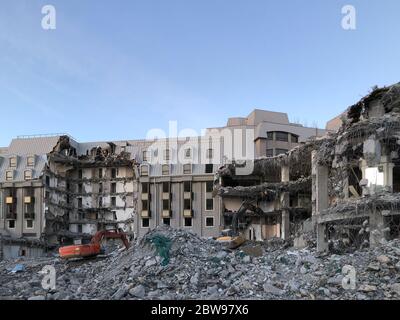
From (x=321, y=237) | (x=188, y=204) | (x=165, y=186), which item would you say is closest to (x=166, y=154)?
(x=165, y=186)

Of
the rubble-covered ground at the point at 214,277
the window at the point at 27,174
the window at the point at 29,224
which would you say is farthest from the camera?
the window at the point at 27,174

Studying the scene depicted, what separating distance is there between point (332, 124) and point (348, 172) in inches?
1724

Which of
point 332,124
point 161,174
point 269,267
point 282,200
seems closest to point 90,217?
point 161,174

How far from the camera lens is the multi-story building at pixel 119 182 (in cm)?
6181

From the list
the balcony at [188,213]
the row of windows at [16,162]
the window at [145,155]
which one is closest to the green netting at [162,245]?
the balcony at [188,213]

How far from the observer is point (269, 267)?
77.6 feet

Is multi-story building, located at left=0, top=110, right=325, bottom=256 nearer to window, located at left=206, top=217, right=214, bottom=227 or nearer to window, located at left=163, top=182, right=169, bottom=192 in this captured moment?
window, located at left=163, top=182, right=169, bottom=192

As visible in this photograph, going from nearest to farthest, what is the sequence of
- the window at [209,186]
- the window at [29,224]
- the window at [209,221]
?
the window at [209,221] → the window at [209,186] → the window at [29,224]

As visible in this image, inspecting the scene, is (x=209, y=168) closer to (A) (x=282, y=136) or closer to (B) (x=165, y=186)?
(B) (x=165, y=186)

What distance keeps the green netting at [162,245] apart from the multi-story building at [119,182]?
33705 mm

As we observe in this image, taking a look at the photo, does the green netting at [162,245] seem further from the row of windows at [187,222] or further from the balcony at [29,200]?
the balcony at [29,200]

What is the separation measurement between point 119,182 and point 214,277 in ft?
163
